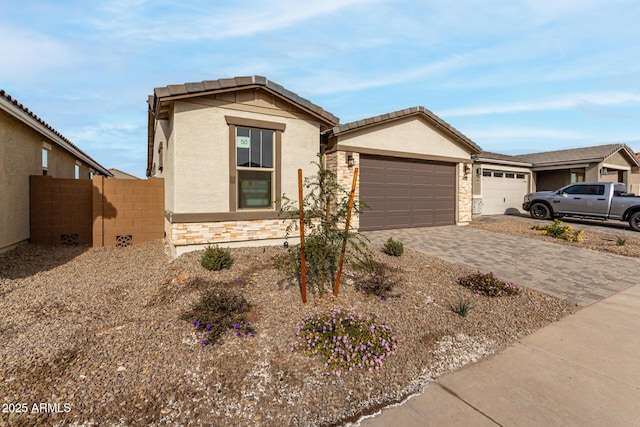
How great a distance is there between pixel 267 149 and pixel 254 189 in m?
1.07

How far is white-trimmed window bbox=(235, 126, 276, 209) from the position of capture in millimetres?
7418

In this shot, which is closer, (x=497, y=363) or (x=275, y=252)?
(x=497, y=363)

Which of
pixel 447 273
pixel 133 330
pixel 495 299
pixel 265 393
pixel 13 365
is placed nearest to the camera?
pixel 265 393

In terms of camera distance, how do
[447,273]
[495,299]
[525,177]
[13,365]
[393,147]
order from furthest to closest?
[525,177]
[393,147]
[447,273]
[495,299]
[13,365]

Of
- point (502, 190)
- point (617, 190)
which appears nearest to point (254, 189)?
point (617, 190)

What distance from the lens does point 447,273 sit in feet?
20.7

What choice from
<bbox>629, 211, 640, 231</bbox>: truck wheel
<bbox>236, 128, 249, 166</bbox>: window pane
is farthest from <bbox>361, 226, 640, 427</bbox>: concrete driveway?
<bbox>629, 211, 640, 231</bbox>: truck wheel

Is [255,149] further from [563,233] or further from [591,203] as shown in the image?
[591,203]

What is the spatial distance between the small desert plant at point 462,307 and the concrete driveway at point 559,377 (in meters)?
0.78

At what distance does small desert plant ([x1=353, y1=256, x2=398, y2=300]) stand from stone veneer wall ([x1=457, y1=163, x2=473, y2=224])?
7837mm

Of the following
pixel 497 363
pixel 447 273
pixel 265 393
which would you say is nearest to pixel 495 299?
pixel 447 273

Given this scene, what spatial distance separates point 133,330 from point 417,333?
3745mm

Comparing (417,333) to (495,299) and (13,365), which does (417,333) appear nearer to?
(495,299)

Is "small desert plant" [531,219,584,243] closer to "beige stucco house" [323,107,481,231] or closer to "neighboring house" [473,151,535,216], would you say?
"beige stucco house" [323,107,481,231]
